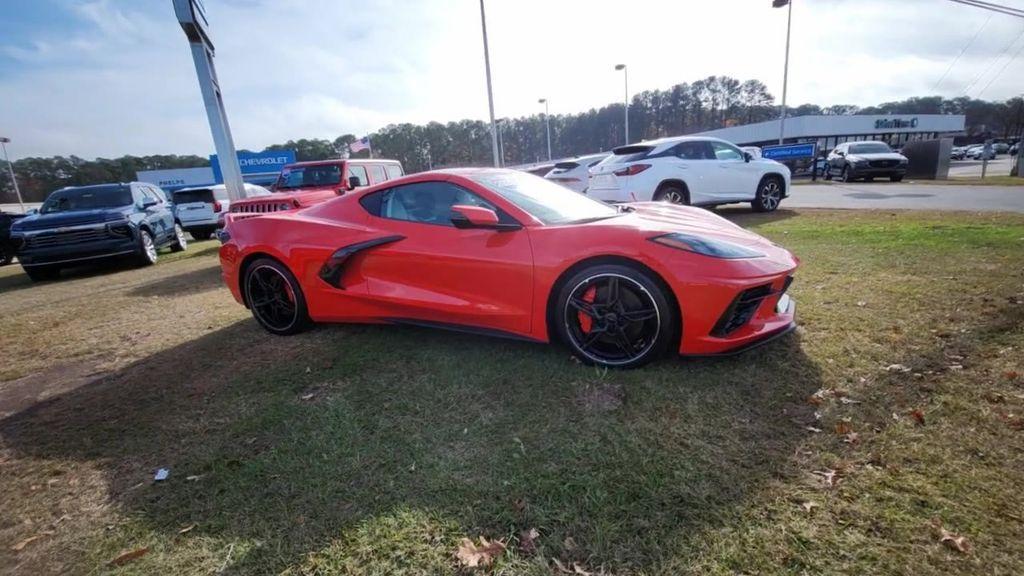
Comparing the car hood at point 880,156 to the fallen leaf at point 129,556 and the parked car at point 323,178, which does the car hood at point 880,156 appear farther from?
the fallen leaf at point 129,556

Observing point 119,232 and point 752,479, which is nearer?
point 752,479

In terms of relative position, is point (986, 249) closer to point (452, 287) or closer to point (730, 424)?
point (730, 424)

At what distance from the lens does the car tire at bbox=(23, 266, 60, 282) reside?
8.59 meters

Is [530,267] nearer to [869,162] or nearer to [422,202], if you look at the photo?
[422,202]

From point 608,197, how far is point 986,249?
5246 millimetres

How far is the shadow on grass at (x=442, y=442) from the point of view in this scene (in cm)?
187

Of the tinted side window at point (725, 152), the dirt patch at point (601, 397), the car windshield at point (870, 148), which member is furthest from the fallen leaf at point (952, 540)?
the car windshield at point (870, 148)

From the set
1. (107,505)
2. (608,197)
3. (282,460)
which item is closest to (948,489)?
(282,460)

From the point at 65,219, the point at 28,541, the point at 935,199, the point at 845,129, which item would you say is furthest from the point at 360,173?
the point at 845,129

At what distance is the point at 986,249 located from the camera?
5188mm

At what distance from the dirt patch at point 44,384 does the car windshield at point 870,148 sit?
74.6 ft

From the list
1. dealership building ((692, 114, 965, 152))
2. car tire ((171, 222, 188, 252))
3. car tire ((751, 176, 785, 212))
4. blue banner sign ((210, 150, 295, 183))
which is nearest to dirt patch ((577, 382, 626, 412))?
car tire ((751, 176, 785, 212))

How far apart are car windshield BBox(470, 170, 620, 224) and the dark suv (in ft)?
29.1

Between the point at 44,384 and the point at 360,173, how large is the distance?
235 inches
